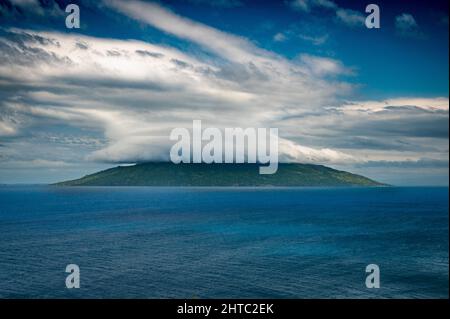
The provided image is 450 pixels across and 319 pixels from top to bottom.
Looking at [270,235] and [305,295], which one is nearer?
[305,295]

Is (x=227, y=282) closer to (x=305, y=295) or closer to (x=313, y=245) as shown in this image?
(x=305, y=295)

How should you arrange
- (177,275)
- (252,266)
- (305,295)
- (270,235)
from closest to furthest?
(305,295) < (177,275) < (252,266) < (270,235)

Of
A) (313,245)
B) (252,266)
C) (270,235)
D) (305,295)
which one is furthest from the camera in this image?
(270,235)

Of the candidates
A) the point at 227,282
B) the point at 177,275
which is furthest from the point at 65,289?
the point at 227,282

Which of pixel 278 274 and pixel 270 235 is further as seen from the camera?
pixel 270 235
